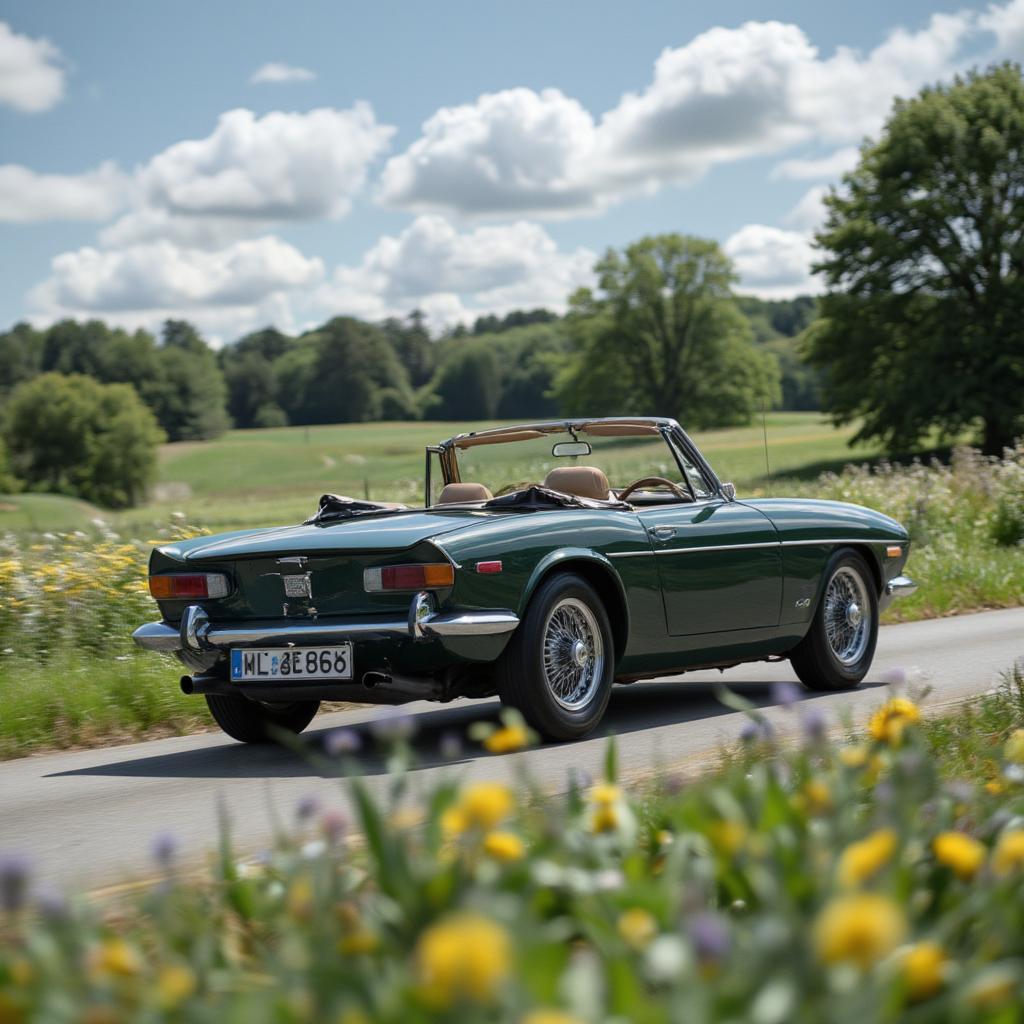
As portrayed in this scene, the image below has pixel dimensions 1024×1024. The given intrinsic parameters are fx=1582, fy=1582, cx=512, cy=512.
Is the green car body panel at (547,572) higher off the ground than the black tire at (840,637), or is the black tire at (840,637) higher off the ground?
the green car body panel at (547,572)

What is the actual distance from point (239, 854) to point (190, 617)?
98.3 inches

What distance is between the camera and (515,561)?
6.86 m

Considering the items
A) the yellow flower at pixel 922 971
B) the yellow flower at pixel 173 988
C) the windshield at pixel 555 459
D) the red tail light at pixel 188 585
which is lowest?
the yellow flower at pixel 922 971

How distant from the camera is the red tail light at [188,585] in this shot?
23.8 feet

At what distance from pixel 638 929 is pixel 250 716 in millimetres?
5749

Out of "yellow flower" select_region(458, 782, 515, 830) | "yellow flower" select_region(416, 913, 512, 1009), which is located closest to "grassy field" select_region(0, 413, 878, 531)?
"yellow flower" select_region(458, 782, 515, 830)

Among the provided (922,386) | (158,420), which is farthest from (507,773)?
(158,420)

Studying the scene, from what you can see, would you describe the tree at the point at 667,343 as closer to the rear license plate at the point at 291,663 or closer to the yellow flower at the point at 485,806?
the rear license plate at the point at 291,663

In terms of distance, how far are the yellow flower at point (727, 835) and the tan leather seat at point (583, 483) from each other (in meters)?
5.16

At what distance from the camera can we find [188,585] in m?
7.36

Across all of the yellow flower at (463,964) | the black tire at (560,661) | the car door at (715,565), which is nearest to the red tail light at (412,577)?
the black tire at (560,661)

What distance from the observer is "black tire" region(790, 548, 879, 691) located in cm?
884

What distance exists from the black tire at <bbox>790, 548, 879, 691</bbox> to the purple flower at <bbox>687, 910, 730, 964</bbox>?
7.01 metres

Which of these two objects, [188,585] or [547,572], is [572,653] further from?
[188,585]
